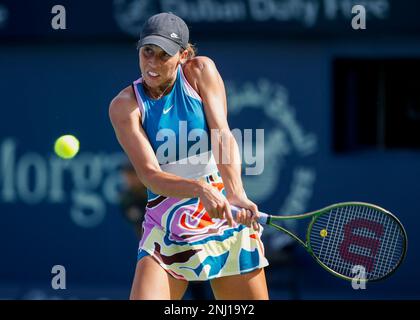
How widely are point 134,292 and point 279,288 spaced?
4360mm

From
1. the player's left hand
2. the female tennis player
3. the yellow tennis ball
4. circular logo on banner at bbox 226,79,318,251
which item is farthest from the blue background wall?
the player's left hand

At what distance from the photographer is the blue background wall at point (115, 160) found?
8.39 meters

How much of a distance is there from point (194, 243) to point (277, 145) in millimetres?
4221

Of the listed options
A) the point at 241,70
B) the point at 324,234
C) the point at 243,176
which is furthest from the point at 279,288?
the point at 324,234

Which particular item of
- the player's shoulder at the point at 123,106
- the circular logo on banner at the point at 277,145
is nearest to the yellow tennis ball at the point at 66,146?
the player's shoulder at the point at 123,106

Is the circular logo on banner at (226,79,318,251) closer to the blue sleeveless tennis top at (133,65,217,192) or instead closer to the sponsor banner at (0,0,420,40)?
the sponsor banner at (0,0,420,40)

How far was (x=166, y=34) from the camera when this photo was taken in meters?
4.21

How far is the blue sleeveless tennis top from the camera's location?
4285mm

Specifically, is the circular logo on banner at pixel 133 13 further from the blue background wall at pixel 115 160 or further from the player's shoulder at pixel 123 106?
the player's shoulder at pixel 123 106

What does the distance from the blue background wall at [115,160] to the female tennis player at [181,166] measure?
4.05 metres

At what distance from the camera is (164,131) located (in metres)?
→ 4.29

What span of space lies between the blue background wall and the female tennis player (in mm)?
4047
